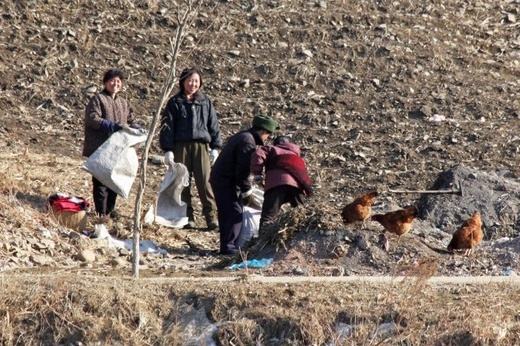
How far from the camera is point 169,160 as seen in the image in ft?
41.9

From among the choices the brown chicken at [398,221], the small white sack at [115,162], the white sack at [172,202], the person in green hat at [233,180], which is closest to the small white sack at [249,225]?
the person in green hat at [233,180]

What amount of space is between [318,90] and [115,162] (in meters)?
5.39

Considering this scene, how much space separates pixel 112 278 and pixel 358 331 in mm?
1961

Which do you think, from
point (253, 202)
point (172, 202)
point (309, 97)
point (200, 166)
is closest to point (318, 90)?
point (309, 97)

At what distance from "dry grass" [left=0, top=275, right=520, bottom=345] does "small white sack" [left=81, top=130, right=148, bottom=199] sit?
154 inches

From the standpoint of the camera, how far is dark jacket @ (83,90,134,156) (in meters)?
12.6

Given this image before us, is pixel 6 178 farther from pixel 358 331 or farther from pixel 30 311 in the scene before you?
pixel 358 331

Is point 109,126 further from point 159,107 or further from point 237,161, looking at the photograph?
point 159,107

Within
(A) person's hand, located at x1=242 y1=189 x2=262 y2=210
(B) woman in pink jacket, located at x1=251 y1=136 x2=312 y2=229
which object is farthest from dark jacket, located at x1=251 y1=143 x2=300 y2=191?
(A) person's hand, located at x1=242 y1=189 x2=262 y2=210

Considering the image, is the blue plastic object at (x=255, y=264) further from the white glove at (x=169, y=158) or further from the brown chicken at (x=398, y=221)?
the white glove at (x=169, y=158)

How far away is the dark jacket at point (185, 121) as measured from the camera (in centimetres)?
1283

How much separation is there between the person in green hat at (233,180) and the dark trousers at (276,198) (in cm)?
34

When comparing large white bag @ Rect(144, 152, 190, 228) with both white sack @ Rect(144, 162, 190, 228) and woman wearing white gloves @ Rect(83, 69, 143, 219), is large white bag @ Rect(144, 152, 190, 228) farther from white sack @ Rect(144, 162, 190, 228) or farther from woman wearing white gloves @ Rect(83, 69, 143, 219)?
woman wearing white gloves @ Rect(83, 69, 143, 219)

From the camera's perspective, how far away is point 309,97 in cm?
1714
